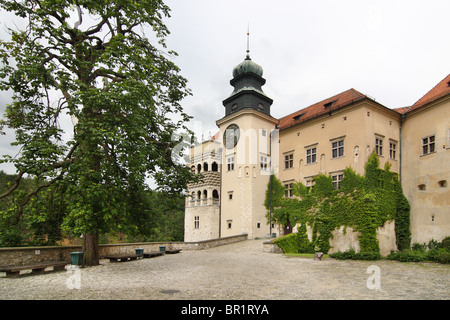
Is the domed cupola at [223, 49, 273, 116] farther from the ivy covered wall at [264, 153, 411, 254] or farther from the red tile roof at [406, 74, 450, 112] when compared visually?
the red tile roof at [406, 74, 450, 112]

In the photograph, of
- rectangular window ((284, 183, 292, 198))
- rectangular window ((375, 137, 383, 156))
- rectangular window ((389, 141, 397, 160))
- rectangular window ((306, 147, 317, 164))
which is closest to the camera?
rectangular window ((375, 137, 383, 156))

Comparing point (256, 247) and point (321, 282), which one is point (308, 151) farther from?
point (321, 282)

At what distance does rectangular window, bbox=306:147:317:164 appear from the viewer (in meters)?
23.1

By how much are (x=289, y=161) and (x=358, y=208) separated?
7.91 meters

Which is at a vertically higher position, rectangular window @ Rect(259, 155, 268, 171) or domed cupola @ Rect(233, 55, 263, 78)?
domed cupola @ Rect(233, 55, 263, 78)

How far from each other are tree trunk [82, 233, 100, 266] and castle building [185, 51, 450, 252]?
490 centimetres

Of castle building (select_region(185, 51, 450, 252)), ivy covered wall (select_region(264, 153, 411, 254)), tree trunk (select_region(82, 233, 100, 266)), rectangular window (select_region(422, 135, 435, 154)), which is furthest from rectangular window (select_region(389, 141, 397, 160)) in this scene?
tree trunk (select_region(82, 233, 100, 266))

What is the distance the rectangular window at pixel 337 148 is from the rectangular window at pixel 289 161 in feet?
13.7

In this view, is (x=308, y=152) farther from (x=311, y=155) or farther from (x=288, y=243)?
(x=288, y=243)

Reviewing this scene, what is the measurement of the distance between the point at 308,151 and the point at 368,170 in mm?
5446

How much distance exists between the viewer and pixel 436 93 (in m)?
19.6

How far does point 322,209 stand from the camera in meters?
20.8

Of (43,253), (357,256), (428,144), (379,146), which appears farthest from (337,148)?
(43,253)

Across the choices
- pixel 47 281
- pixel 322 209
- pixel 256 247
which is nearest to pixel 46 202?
pixel 47 281
